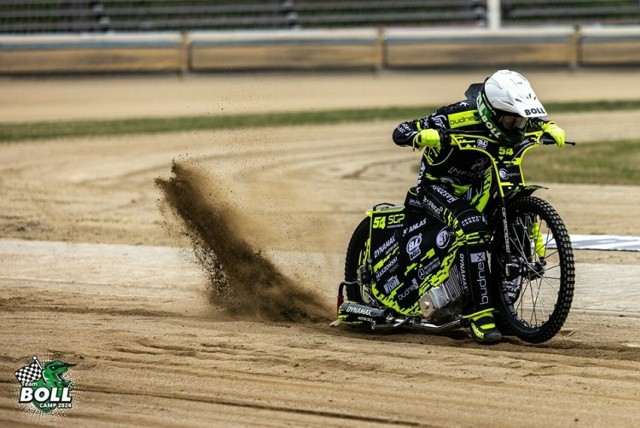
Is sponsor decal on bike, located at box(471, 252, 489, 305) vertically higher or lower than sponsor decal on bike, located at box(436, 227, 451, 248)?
lower

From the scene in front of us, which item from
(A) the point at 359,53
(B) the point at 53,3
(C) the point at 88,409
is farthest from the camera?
(B) the point at 53,3

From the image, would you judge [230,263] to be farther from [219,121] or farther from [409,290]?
[219,121]

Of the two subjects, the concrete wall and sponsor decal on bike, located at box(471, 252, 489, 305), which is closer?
sponsor decal on bike, located at box(471, 252, 489, 305)

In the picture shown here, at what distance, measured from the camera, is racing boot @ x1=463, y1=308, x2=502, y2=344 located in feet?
26.7

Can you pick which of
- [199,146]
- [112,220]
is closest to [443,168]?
[112,220]

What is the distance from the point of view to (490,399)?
6.73m

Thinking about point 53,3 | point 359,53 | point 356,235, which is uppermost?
point 53,3

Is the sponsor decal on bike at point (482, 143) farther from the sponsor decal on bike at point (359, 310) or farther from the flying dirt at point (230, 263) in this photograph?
the flying dirt at point (230, 263)

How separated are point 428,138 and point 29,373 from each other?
2907mm

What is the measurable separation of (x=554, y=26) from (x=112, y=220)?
23.0 metres

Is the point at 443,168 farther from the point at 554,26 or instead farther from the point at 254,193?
the point at 554,26

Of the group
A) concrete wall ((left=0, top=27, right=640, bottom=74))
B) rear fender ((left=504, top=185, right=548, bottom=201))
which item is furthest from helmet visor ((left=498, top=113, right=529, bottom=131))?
concrete wall ((left=0, top=27, right=640, bottom=74))

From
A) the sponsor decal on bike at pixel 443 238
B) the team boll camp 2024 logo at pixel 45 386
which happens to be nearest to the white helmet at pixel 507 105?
the sponsor decal on bike at pixel 443 238

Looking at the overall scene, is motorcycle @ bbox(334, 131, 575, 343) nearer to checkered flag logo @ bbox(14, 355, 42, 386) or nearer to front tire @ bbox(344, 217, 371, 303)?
front tire @ bbox(344, 217, 371, 303)
